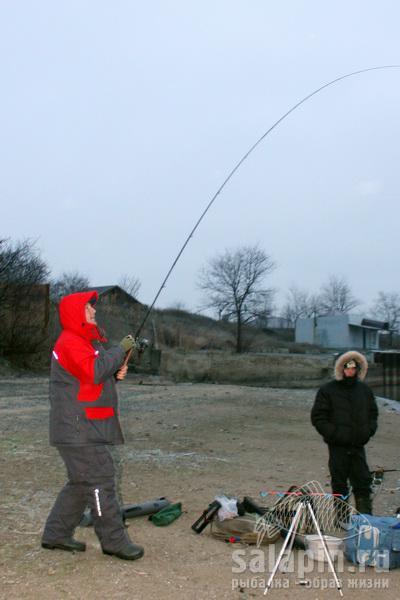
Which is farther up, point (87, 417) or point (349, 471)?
point (87, 417)

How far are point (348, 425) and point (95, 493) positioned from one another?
2.50 metres

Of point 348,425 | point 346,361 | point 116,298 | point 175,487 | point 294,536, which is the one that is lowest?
point 175,487

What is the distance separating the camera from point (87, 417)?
427 centimetres

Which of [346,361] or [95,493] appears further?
[346,361]

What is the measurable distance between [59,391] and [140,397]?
1439 centimetres

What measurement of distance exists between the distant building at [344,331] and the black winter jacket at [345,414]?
210 feet

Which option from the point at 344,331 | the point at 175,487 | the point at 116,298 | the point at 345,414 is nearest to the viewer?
the point at 345,414

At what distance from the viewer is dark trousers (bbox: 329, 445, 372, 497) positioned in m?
5.66

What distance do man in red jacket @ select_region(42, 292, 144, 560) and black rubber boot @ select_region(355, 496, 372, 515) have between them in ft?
7.30

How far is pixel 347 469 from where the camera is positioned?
5719 mm

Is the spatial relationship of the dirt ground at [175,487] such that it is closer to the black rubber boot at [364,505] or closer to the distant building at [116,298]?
the black rubber boot at [364,505]

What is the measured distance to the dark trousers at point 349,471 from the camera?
18.6 ft

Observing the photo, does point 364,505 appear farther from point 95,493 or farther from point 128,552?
point 95,493

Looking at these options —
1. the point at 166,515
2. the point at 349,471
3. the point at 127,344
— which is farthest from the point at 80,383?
the point at 349,471
